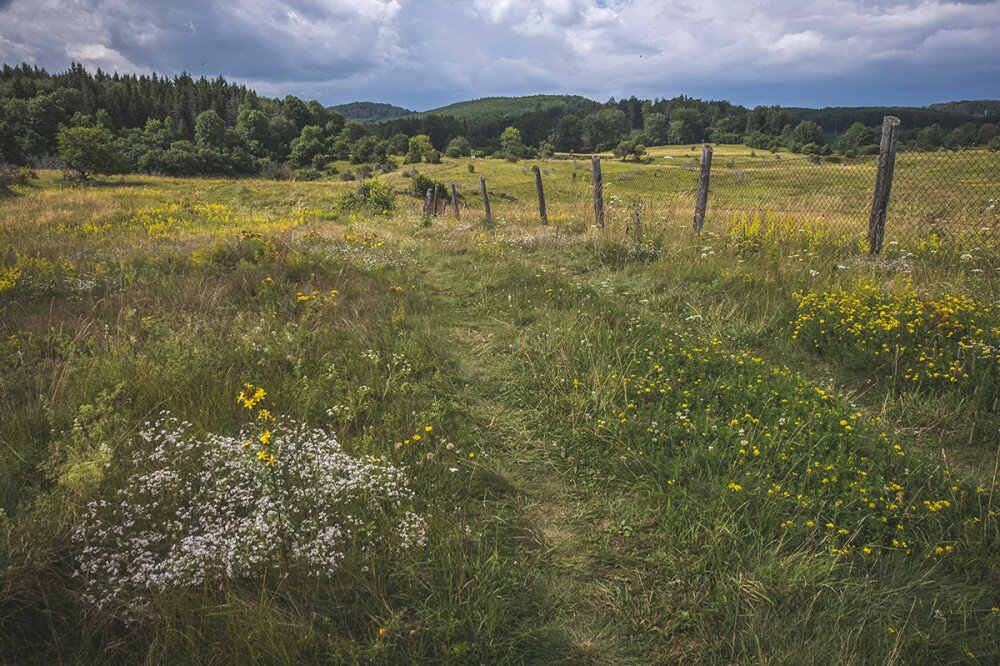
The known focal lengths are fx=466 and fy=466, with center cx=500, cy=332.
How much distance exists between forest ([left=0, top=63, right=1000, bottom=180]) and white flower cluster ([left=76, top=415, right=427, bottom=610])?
416 inches

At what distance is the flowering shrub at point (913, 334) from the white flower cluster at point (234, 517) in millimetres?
4818

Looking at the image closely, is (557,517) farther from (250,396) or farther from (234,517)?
(250,396)

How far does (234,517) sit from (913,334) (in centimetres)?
629

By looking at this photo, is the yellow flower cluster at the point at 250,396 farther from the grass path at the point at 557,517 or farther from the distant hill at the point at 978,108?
the distant hill at the point at 978,108

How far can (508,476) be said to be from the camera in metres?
3.67

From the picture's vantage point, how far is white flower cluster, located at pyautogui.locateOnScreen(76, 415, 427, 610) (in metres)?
2.42

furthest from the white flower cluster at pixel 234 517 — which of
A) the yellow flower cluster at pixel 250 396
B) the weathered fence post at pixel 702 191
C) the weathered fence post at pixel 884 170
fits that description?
the weathered fence post at pixel 702 191

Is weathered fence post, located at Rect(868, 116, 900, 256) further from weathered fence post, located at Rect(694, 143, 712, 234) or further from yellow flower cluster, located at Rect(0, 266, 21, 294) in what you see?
yellow flower cluster, located at Rect(0, 266, 21, 294)

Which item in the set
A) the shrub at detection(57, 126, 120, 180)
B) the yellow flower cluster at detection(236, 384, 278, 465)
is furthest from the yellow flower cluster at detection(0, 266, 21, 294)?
the shrub at detection(57, 126, 120, 180)

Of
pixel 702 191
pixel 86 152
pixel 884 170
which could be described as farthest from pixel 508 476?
pixel 86 152

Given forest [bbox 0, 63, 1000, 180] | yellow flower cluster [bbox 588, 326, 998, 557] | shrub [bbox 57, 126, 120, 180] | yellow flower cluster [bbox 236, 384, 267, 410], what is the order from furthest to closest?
1. forest [bbox 0, 63, 1000, 180]
2. shrub [bbox 57, 126, 120, 180]
3. yellow flower cluster [bbox 236, 384, 267, 410]
4. yellow flower cluster [bbox 588, 326, 998, 557]

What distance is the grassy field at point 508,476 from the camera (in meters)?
2.29

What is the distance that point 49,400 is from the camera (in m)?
3.86

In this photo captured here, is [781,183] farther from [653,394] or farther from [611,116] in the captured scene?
[611,116]
